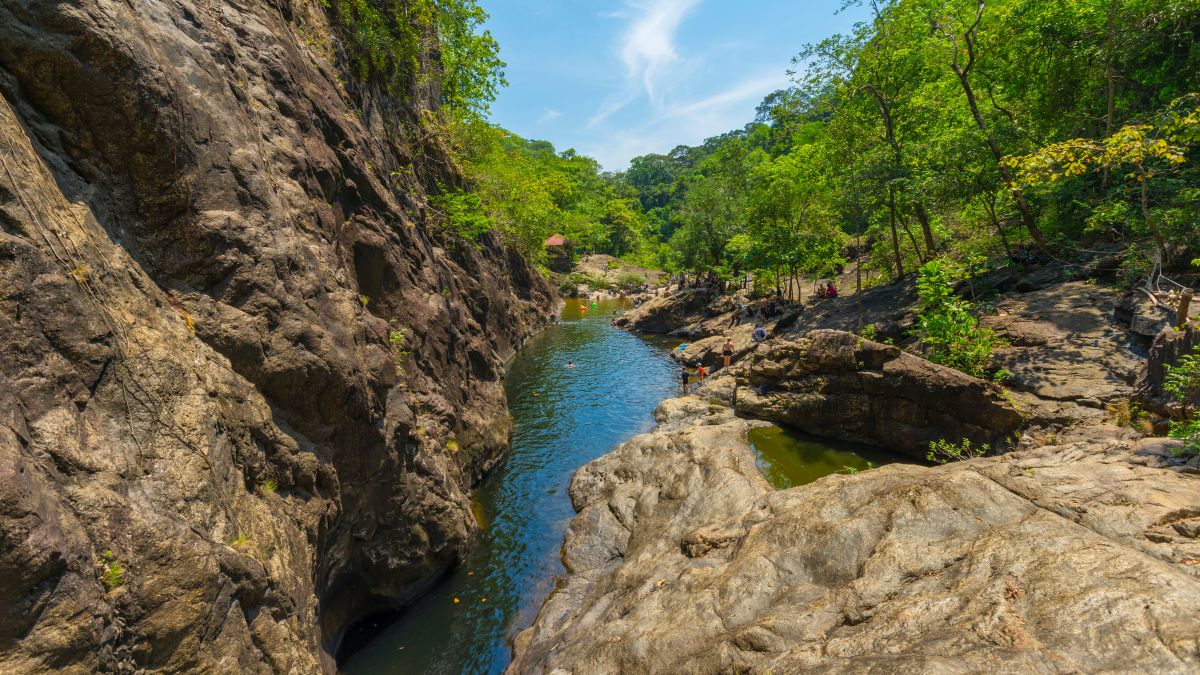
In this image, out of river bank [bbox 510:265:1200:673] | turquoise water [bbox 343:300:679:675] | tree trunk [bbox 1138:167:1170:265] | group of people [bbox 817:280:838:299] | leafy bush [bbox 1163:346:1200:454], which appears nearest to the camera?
river bank [bbox 510:265:1200:673]

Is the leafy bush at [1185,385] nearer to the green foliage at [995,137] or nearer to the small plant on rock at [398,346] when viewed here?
the green foliage at [995,137]

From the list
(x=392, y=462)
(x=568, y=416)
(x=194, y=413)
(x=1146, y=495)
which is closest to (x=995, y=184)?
(x=1146, y=495)

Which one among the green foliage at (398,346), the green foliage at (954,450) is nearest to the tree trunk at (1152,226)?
the green foliage at (954,450)

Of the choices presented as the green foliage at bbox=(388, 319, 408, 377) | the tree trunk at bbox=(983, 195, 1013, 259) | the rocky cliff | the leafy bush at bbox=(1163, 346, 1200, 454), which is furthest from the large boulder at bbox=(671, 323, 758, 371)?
the rocky cliff

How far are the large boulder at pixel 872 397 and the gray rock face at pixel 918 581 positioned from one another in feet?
16.9

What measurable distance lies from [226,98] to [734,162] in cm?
4323

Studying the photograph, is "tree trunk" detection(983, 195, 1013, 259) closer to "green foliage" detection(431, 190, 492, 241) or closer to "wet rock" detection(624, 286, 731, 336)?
"green foliage" detection(431, 190, 492, 241)

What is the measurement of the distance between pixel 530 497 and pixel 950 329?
15716 millimetres

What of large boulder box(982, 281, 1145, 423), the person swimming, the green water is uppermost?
large boulder box(982, 281, 1145, 423)

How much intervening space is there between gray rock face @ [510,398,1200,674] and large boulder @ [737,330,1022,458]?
5164 millimetres

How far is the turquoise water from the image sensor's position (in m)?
10.3

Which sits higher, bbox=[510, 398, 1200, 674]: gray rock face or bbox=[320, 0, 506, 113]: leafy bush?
bbox=[320, 0, 506, 113]: leafy bush

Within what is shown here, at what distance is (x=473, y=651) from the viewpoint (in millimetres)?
10328

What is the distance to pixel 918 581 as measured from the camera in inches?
237
